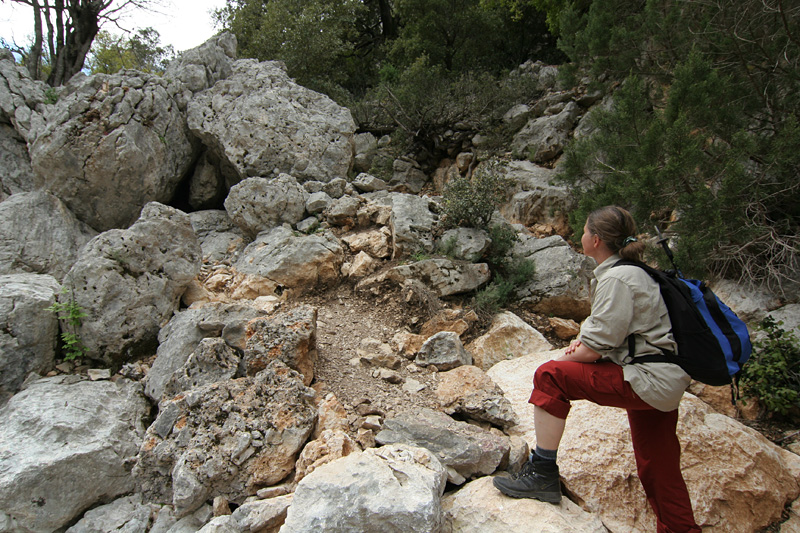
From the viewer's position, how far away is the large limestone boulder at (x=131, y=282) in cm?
451

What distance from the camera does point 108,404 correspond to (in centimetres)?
399

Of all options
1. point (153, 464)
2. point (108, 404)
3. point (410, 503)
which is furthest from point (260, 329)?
point (410, 503)

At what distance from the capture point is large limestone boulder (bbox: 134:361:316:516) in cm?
294

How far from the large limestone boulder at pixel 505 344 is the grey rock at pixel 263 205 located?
3627 mm

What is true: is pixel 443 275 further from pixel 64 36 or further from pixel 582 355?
pixel 64 36

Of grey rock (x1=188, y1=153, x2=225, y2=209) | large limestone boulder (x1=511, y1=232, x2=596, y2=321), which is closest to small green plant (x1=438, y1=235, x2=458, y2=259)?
large limestone boulder (x1=511, y1=232, x2=596, y2=321)

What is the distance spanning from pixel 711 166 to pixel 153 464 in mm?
5777

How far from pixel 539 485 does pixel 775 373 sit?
2.66 m

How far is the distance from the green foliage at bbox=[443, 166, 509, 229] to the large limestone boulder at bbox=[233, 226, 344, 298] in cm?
173

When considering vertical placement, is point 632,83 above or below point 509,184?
above

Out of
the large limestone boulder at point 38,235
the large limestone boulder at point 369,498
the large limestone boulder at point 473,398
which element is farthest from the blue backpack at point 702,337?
the large limestone boulder at point 38,235

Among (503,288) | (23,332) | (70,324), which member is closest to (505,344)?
(503,288)

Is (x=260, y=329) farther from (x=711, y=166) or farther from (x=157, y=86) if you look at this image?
(x=157, y=86)

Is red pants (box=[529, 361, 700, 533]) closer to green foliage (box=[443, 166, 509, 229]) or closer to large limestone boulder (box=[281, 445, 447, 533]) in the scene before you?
large limestone boulder (box=[281, 445, 447, 533])
